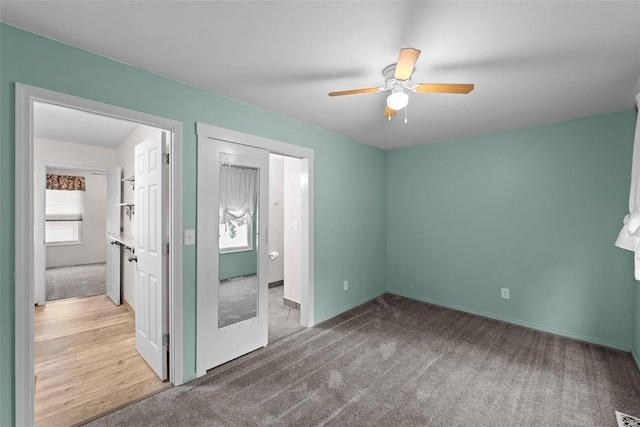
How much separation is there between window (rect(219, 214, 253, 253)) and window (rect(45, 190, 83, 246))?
700 centimetres

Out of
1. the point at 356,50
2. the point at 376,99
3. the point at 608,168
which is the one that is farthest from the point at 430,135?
the point at 356,50

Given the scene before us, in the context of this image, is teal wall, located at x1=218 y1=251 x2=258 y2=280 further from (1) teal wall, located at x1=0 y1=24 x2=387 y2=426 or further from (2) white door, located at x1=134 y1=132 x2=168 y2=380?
(2) white door, located at x1=134 y1=132 x2=168 y2=380

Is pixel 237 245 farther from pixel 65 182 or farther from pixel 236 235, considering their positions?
pixel 65 182

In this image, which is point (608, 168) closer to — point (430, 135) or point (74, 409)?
point (430, 135)

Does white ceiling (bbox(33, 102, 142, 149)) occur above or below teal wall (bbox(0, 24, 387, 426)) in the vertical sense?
above

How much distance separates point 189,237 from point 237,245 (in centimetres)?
51

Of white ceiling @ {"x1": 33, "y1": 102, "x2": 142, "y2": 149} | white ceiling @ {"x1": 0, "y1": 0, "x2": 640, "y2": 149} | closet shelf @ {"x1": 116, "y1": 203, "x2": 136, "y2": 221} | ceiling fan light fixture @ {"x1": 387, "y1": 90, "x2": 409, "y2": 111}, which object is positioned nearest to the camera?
white ceiling @ {"x1": 0, "y1": 0, "x2": 640, "y2": 149}

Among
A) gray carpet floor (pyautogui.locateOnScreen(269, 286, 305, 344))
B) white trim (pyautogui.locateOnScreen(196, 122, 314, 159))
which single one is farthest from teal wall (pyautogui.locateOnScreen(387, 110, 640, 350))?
white trim (pyautogui.locateOnScreen(196, 122, 314, 159))

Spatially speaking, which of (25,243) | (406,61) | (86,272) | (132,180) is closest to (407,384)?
(406,61)

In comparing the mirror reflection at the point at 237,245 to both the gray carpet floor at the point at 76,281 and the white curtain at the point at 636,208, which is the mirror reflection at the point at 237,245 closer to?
the white curtain at the point at 636,208

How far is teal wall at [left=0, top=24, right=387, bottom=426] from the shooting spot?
1576 millimetres

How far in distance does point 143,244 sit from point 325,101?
2176 millimetres

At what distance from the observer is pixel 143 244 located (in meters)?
2.64

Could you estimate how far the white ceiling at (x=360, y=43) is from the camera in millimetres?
1439
